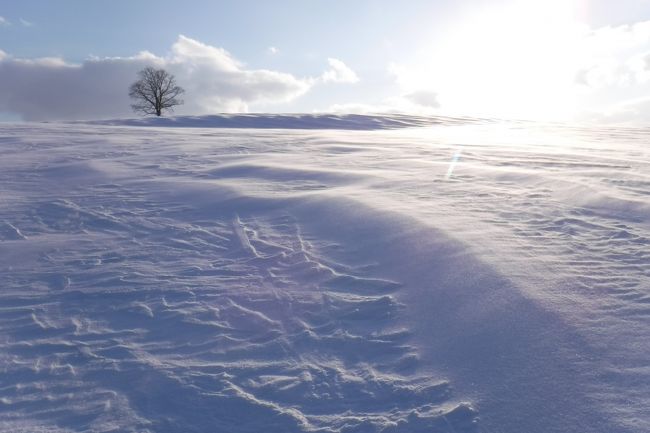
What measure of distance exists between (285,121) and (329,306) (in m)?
16.4

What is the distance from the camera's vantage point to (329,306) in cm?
304

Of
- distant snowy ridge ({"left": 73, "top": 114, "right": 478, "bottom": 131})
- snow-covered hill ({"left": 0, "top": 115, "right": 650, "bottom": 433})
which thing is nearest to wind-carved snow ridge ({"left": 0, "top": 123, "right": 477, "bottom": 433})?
snow-covered hill ({"left": 0, "top": 115, "right": 650, "bottom": 433})

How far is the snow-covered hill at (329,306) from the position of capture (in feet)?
7.11

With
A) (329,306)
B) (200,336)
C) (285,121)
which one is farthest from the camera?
(285,121)

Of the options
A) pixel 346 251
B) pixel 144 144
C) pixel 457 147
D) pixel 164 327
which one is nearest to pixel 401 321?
pixel 346 251

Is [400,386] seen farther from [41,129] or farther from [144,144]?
[41,129]

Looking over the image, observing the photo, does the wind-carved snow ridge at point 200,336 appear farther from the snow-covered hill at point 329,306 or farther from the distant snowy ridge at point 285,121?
the distant snowy ridge at point 285,121

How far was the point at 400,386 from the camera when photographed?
2324 millimetres

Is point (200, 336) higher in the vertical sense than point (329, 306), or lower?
lower

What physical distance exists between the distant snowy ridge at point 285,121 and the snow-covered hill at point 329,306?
38.5ft

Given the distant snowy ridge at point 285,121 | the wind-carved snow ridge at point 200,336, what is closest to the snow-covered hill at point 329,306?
the wind-carved snow ridge at point 200,336

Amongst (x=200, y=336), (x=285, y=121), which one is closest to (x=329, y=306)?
(x=200, y=336)

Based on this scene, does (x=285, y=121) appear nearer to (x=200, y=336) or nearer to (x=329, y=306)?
(x=329, y=306)

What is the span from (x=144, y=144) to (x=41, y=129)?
424 centimetres
